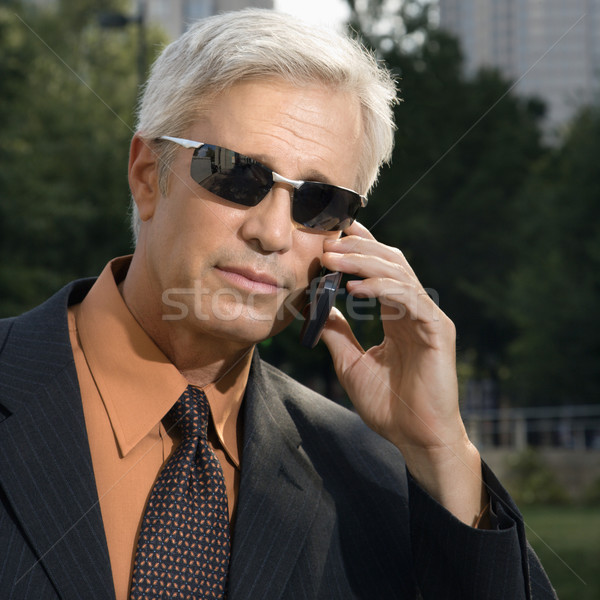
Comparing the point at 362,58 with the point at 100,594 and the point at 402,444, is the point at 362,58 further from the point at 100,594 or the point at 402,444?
the point at 100,594

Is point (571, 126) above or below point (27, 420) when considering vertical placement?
below

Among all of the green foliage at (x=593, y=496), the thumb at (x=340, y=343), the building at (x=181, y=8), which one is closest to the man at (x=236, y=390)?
the thumb at (x=340, y=343)

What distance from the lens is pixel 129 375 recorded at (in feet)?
7.22

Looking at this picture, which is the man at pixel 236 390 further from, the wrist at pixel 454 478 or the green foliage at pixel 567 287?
the green foliage at pixel 567 287

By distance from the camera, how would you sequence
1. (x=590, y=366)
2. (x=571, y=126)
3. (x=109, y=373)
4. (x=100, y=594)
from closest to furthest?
(x=100, y=594)
(x=109, y=373)
(x=590, y=366)
(x=571, y=126)

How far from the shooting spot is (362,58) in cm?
241

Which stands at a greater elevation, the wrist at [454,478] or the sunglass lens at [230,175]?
the sunglass lens at [230,175]

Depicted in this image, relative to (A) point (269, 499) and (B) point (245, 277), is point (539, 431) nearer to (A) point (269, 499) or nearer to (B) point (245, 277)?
(A) point (269, 499)

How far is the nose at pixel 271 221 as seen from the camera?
7.25ft

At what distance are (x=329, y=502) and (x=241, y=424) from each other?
344 mm

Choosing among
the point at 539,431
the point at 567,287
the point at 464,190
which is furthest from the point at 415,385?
the point at 464,190

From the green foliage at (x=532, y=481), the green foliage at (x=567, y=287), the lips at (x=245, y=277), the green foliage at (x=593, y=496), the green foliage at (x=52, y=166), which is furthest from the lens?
the green foliage at (x=567, y=287)

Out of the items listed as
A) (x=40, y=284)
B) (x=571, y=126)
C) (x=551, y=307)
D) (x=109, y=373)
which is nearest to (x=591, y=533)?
(x=109, y=373)

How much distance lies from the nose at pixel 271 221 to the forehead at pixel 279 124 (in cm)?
6
